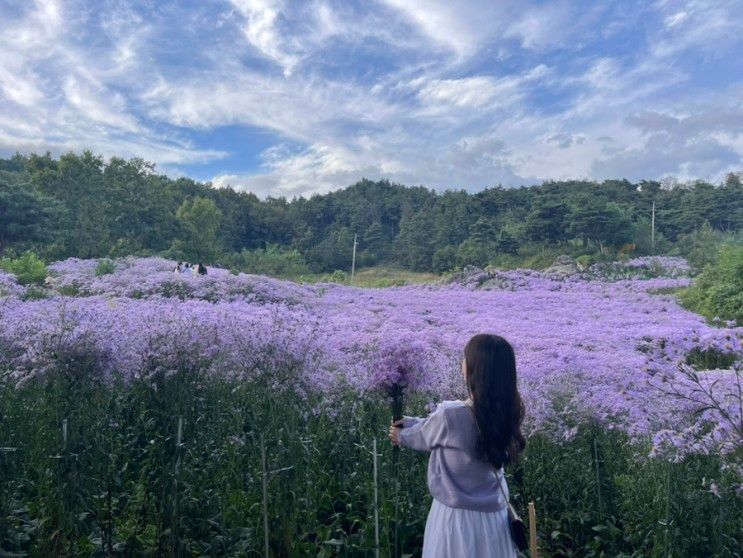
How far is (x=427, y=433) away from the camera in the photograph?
2236mm

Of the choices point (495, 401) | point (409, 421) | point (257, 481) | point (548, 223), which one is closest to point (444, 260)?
point (548, 223)

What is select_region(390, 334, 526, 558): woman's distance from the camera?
7.13 ft

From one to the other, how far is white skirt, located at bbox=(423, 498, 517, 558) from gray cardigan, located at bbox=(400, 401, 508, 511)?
35 mm

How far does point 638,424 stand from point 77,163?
74.6ft

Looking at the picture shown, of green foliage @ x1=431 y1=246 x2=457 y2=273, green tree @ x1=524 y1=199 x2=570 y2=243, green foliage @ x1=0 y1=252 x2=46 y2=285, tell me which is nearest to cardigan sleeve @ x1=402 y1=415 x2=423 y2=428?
green foliage @ x1=0 y1=252 x2=46 y2=285

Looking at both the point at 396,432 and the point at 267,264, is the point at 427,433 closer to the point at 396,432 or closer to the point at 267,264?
the point at 396,432

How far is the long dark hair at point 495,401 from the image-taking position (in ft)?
7.10

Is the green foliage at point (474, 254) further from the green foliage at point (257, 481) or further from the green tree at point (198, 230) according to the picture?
the green foliage at point (257, 481)

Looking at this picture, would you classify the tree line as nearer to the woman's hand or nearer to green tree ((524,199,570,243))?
green tree ((524,199,570,243))

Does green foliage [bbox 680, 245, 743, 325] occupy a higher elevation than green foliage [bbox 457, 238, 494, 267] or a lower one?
lower

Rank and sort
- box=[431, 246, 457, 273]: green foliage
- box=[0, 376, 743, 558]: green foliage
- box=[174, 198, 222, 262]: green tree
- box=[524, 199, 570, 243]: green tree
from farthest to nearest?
box=[524, 199, 570, 243]: green tree → box=[431, 246, 457, 273]: green foliage → box=[174, 198, 222, 262]: green tree → box=[0, 376, 743, 558]: green foliage

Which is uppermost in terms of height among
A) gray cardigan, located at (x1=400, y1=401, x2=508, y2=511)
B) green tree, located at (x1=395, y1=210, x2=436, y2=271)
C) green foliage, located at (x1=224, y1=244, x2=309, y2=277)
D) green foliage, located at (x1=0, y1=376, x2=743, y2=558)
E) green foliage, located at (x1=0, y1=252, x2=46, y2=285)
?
green tree, located at (x1=395, y1=210, x2=436, y2=271)

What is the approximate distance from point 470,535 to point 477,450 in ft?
1.05

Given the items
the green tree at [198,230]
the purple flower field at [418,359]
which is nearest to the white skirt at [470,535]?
the purple flower field at [418,359]
